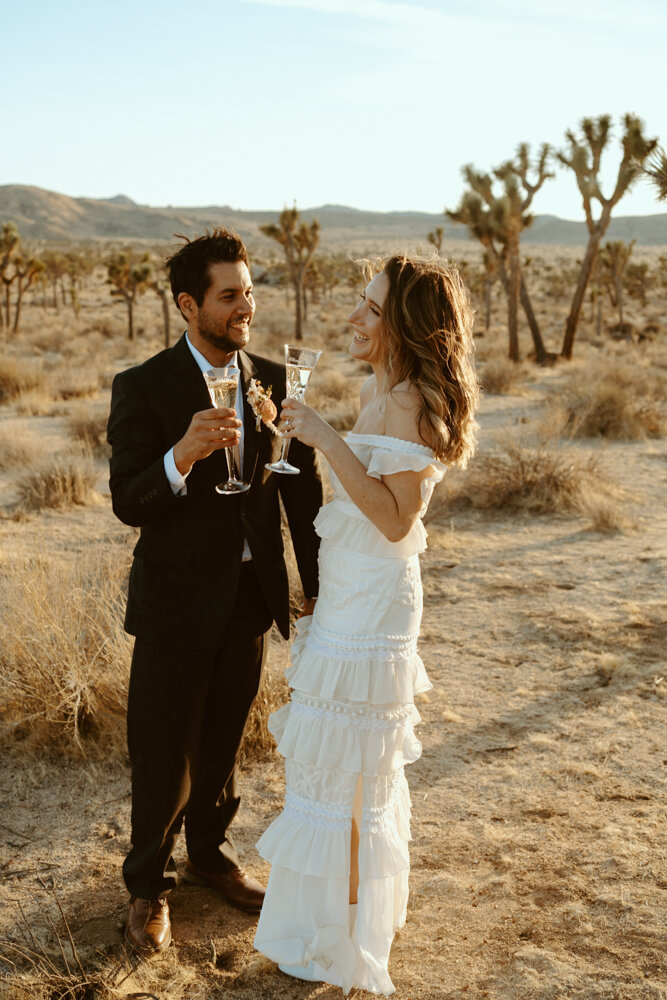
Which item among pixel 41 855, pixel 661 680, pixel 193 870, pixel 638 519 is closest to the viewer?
pixel 193 870

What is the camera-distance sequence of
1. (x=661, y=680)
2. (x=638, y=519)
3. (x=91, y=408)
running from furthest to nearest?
(x=91, y=408)
(x=638, y=519)
(x=661, y=680)

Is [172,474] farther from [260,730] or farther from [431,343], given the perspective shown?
[260,730]

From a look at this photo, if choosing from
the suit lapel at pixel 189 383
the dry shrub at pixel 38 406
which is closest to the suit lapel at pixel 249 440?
the suit lapel at pixel 189 383

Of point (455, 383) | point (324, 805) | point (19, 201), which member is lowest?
point (324, 805)

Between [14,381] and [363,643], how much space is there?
1387 cm

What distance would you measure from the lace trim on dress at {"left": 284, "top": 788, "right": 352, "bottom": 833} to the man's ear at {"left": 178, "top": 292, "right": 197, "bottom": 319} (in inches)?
57.0

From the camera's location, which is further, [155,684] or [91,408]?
[91,408]

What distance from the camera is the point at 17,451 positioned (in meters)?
10.2

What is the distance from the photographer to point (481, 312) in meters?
39.8

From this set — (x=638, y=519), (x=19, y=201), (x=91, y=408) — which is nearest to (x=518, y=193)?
(x=91, y=408)

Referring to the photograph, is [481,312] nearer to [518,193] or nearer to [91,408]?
[518,193]

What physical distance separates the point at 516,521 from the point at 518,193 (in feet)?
48.9

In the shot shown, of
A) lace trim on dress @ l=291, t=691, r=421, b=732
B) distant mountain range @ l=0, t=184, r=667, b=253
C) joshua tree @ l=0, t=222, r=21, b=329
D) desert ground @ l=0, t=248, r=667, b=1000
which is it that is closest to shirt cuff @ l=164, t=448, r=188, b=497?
lace trim on dress @ l=291, t=691, r=421, b=732

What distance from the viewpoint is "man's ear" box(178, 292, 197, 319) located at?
2.67 meters
